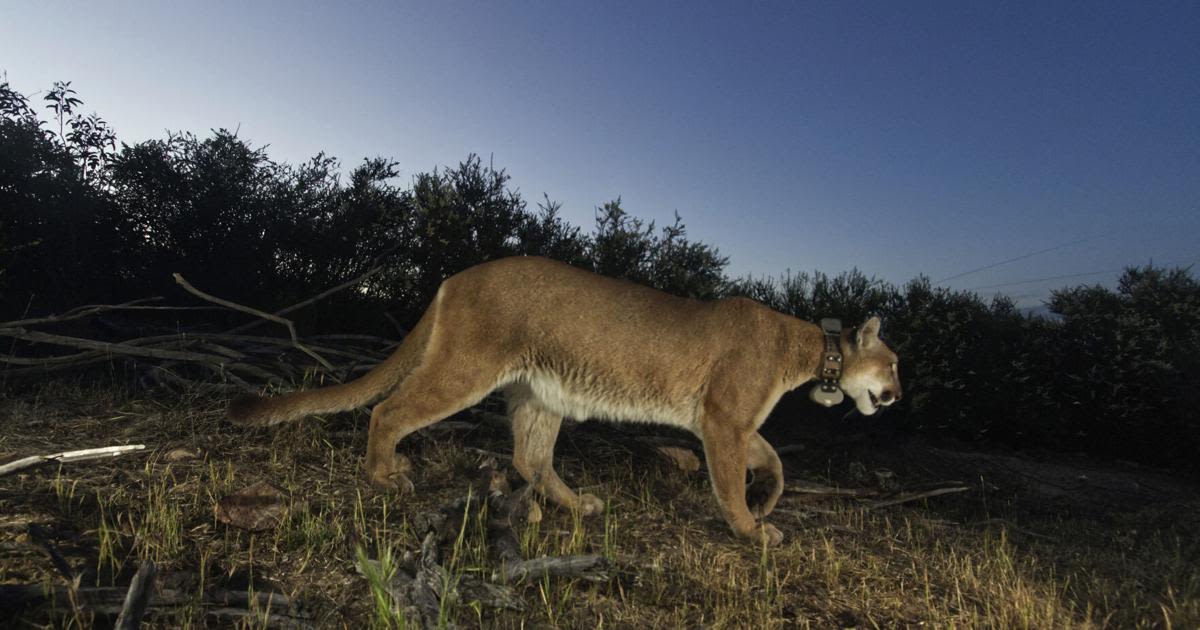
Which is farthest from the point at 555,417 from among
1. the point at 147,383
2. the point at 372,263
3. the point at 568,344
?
the point at 372,263

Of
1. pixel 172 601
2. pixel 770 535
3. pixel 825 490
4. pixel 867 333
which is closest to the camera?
pixel 172 601

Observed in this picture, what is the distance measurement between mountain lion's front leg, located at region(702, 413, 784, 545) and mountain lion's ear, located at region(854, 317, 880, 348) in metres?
1.15

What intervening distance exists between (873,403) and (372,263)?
661 cm

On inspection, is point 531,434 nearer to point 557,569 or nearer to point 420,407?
point 420,407

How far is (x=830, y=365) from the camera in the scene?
498 cm

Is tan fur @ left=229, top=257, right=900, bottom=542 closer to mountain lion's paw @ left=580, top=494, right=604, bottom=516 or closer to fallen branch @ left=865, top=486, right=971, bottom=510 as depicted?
mountain lion's paw @ left=580, top=494, right=604, bottom=516

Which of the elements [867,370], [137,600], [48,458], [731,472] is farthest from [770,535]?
[48,458]

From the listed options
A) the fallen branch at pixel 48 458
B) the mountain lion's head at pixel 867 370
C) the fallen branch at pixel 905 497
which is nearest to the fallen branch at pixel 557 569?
the fallen branch at pixel 48 458

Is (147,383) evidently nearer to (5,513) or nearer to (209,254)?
(209,254)

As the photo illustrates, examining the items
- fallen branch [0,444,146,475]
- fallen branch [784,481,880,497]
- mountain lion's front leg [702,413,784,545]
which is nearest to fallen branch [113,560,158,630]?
fallen branch [0,444,146,475]

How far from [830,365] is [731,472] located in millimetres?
1124

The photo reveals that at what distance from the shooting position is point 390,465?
460cm

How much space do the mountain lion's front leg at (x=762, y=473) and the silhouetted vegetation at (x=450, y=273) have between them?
3944 mm

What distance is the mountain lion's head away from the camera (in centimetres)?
511
